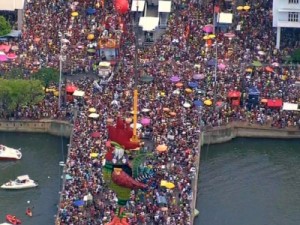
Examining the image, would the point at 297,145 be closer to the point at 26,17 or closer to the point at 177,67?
the point at 177,67

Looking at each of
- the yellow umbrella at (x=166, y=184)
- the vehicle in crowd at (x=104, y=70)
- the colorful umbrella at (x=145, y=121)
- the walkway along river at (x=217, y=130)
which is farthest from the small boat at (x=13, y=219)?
the vehicle in crowd at (x=104, y=70)

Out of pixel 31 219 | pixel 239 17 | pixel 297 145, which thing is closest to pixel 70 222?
pixel 31 219

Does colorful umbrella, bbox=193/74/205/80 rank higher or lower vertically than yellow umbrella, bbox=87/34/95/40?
lower

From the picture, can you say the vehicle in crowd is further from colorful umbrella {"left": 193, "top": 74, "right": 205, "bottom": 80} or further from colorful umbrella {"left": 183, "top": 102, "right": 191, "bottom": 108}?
colorful umbrella {"left": 183, "top": 102, "right": 191, "bottom": 108}

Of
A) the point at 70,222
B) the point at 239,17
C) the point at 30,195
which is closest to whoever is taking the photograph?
the point at 70,222

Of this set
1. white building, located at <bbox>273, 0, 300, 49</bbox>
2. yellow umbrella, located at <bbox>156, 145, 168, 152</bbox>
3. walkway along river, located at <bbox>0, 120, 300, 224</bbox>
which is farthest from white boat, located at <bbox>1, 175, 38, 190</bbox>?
white building, located at <bbox>273, 0, 300, 49</bbox>

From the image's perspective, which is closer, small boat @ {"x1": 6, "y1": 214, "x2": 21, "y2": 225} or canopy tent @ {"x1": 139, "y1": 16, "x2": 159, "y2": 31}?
small boat @ {"x1": 6, "y1": 214, "x2": 21, "y2": 225}

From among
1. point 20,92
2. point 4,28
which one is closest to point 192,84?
point 20,92
